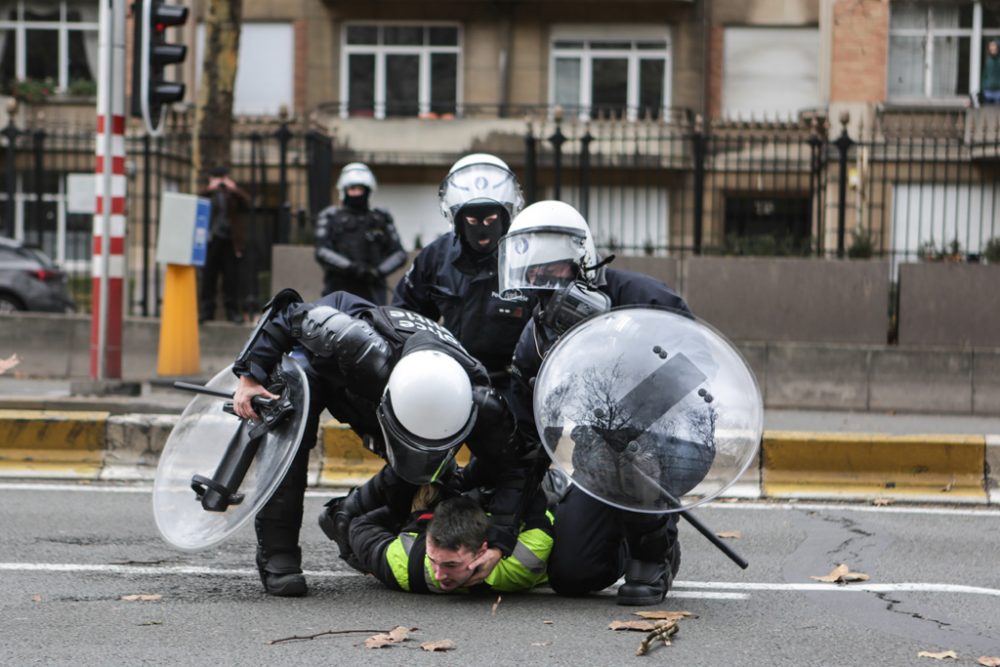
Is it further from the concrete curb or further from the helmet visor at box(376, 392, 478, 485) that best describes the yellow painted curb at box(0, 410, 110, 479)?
the helmet visor at box(376, 392, 478, 485)

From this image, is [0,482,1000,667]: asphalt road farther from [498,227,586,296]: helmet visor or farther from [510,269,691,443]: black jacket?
[498,227,586,296]: helmet visor

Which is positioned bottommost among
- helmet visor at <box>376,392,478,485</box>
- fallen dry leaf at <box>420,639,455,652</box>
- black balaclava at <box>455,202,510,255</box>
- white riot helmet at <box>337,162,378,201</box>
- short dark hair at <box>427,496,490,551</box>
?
fallen dry leaf at <box>420,639,455,652</box>

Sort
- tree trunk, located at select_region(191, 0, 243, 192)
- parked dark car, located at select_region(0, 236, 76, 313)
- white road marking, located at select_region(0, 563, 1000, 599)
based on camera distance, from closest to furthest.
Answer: white road marking, located at select_region(0, 563, 1000, 599) < tree trunk, located at select_region(191, 0, 243, 192) < parked dark car, located at select_region(0, 236, 76, 313)

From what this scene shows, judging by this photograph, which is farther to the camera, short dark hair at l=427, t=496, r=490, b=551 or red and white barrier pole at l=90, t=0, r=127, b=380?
red and white barrier pole at l=90, t=0, r=127, b=380

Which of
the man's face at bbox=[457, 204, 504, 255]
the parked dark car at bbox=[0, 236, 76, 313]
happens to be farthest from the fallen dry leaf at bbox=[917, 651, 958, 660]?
the parked dark car at bbox=[0, 236, 76, 313]

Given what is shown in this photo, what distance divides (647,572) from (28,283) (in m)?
14.4

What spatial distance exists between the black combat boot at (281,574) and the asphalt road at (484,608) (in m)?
0.05

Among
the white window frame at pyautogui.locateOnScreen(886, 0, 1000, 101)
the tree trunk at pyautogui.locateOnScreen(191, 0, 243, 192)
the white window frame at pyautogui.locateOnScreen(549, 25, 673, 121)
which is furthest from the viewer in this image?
the white window frame at pyautogui.locateOnScreen(549, 25, 673, 121)

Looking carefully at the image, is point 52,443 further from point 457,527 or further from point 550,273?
point 550,273

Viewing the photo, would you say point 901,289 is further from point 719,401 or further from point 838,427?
point 719,401

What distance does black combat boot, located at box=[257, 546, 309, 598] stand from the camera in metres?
5.49

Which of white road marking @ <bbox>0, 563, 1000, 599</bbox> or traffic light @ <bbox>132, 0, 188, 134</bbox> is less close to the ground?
traffic light @ <bbox>132, 0, 188, 134</bbox>

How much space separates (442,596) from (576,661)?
1.08m

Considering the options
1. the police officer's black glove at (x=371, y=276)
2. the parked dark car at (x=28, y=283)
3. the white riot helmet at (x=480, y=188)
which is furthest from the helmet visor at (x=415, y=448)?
the parked dark car at (x=28, y=283)
